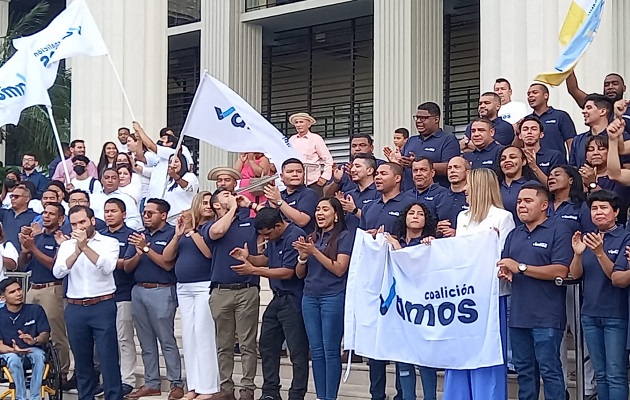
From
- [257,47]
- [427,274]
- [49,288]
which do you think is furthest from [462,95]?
[427,274]

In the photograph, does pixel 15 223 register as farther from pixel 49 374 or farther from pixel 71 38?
pixel 71 38

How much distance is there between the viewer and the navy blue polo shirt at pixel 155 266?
11211mm

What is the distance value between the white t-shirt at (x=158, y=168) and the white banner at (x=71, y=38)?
1.50 metres

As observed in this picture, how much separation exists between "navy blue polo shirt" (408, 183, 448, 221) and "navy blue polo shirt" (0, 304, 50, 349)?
4.34m

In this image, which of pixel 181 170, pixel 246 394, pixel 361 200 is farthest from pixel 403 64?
pixel 246 394

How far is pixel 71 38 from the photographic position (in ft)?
45.2

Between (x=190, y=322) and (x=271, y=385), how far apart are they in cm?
131

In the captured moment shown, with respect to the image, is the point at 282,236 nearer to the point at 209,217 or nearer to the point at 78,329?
the point at 209,217

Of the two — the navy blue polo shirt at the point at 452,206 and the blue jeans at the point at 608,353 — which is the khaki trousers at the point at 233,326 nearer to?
the navy blue polo shirt at the point at 452,206

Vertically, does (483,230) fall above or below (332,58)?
below

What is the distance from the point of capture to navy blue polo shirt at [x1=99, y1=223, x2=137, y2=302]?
11438 mm

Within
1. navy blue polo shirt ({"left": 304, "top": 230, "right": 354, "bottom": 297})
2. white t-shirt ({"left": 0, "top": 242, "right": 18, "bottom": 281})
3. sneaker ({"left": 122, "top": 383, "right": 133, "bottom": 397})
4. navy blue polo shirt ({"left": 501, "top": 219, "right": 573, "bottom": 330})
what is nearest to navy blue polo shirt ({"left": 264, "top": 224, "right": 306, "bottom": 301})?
navy blue polo shirt ({"left": 304, "top": 230, "right": 354, "bottom": 297})

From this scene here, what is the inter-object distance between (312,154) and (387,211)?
9.26ft

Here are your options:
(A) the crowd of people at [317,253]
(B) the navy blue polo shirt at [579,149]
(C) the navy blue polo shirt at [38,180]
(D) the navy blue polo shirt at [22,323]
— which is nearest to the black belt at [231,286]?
(A) the crowd of people at [317,253]
